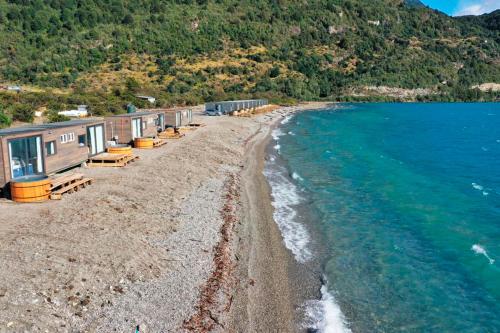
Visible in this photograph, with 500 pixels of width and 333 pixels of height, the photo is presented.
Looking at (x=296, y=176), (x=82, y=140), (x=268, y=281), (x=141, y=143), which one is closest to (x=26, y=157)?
(x=82, y=140)

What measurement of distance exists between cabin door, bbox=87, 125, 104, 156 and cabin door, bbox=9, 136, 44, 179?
5.86 metres

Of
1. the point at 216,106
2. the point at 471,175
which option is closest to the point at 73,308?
the point at 471,175

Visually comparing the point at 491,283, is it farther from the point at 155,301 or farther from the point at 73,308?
the point at 73,308

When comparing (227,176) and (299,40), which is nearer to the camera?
(227,176)

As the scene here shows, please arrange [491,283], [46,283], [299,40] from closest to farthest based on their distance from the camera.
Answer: [46,283] < [491,283] < [299,40]

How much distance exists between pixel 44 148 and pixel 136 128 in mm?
13678

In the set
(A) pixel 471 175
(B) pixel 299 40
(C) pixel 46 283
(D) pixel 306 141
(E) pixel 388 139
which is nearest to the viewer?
(C) pixel 46 283

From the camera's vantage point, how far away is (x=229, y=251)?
52.3ft

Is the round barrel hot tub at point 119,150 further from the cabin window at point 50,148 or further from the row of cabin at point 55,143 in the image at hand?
the cabin window at point 50,148

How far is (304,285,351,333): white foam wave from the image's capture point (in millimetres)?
11953

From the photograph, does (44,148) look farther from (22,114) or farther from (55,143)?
(22,114)

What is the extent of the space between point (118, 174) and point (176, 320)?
48.4ft

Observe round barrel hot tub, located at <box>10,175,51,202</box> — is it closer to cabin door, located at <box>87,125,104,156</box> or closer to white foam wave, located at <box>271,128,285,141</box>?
cabin door, located at <box>87,125,104,156</box>

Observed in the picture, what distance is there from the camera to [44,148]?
21.5m
